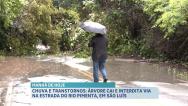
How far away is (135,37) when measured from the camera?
109 feet

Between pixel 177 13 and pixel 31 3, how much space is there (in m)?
13.8

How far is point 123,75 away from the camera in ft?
65.0

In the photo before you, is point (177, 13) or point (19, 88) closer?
A: point (19, 88)

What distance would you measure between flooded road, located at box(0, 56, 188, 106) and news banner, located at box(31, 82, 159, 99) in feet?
1.00

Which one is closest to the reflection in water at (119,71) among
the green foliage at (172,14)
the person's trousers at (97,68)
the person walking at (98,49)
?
the green foliage at (172,14)

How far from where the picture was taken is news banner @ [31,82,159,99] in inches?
465

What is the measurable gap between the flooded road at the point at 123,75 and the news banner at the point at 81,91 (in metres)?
0.31

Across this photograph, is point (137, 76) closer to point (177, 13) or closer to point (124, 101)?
point (177, 13)

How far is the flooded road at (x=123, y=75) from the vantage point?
14.5 metres

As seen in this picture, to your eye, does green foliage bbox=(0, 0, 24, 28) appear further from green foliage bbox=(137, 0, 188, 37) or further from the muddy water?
green foliage bbox=(137, 0, 188, 37)

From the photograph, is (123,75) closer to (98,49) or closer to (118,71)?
(118,71)

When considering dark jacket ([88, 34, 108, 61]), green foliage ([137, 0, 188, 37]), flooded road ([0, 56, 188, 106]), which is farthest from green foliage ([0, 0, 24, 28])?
dark jacket ([88, 34, 108, 61])

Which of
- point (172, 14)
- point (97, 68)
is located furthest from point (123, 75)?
point (97, 68)

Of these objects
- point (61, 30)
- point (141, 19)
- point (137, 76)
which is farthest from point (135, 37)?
point (137, 76)
